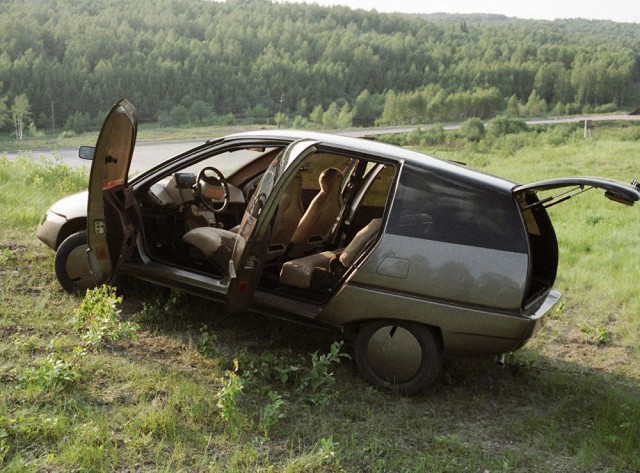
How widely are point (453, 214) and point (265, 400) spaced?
5.49 ft

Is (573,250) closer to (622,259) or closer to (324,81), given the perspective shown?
(622,259)

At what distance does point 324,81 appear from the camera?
3927 inches

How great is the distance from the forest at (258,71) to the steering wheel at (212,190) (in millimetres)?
52862

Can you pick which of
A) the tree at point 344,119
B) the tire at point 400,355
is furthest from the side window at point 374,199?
the tree at point 344,119

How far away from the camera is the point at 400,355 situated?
459 centimetres

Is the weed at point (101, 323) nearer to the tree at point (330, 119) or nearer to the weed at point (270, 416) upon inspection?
the weed at point (270, 416)

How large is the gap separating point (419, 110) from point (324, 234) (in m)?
83.6

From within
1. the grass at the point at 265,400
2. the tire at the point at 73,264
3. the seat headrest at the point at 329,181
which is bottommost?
the grass at the point at 265,400

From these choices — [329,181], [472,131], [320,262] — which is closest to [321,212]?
[329,181]

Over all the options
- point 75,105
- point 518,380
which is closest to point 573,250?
point 518,380

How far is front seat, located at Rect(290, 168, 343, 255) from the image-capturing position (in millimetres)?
5516

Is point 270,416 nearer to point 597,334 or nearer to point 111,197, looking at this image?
point 111,197

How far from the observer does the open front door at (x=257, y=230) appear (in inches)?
179

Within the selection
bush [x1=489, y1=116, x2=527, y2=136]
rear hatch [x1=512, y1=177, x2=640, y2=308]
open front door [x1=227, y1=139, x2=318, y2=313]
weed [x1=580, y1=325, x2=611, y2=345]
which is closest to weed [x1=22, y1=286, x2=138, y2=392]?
open front door [x1=227, y1=139, x2=318, y2=313]
